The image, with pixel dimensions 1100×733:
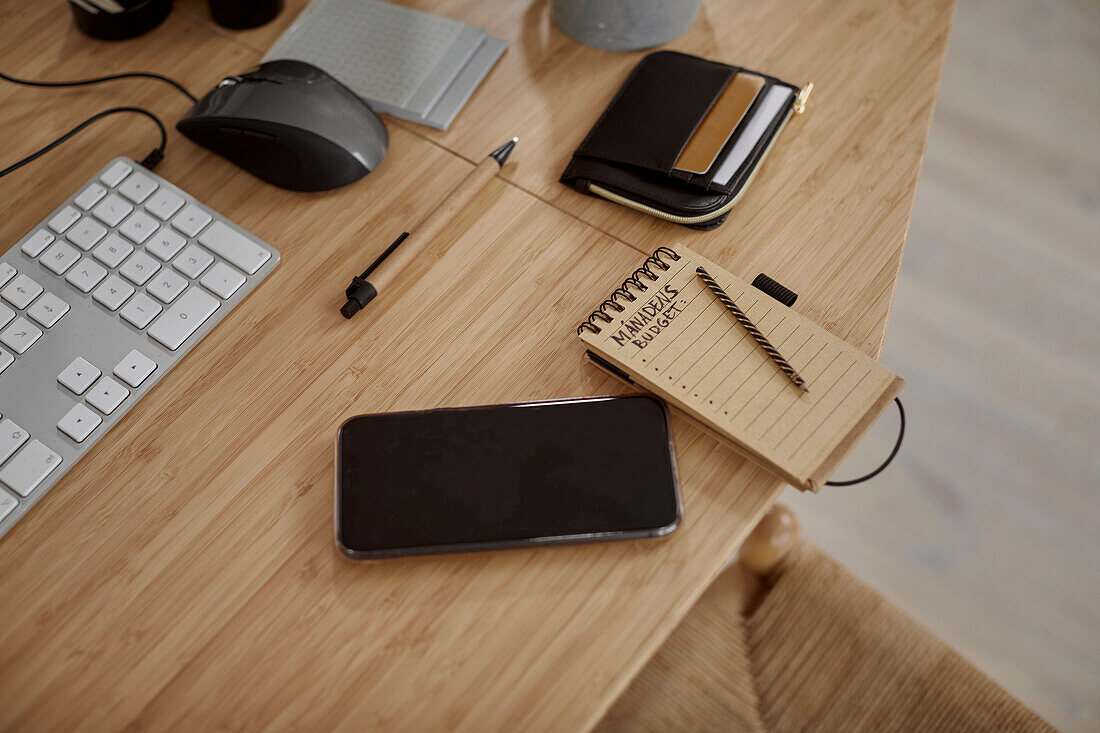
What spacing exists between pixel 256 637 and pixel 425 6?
2.16ft

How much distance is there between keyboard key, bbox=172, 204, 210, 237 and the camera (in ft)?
2.27

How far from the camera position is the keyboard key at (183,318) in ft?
2.13

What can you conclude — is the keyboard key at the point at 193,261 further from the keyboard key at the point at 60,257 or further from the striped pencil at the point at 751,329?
the striped pencil at the point at 751,329

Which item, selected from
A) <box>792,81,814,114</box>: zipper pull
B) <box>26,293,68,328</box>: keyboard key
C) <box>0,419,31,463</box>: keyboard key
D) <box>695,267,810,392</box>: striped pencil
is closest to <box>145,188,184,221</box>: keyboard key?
<box>26,293,68,328</box>: keyboard key

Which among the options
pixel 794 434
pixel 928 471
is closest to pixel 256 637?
pixel 794 434

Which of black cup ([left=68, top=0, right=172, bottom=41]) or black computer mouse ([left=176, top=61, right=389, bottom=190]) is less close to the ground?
black cup ([left=68, top=0, right=172, bottom=41])

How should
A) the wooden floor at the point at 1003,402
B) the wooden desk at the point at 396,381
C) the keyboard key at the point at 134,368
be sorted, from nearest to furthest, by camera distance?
1. the wooden desk at the point at 396,381
2. the keyboard key at the point at 134,368
3. the wooden floor at the point at 1003,402

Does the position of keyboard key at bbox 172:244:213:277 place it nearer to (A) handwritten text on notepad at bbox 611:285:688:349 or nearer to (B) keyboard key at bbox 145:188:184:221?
(B) keyboard key at bbox 145:188:184:221

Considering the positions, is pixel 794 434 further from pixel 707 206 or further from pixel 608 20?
pixel 608 20

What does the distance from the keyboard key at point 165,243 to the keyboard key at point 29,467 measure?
0.60ft

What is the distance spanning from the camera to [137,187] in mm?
712

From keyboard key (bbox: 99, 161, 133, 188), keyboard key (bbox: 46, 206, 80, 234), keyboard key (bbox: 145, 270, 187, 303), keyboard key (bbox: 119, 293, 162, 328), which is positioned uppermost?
keyboard key (bbox: 99, 161, 133, 188)

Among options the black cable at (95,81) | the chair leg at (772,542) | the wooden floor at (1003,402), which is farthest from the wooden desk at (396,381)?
the wooden floor at (1003,402)

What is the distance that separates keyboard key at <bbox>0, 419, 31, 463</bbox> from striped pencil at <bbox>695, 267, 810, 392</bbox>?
55 centimetres
